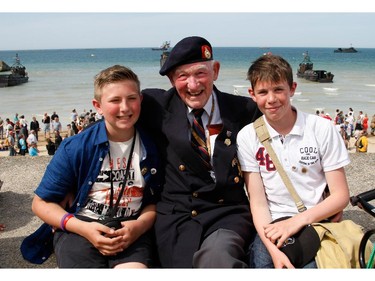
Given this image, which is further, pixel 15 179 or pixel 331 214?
pixel 15 179

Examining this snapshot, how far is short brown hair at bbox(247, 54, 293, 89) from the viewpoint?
8.23ft

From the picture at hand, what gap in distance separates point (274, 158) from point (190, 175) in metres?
0.58

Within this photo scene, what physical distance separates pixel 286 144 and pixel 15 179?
17.4ft

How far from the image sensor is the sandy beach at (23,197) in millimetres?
Result: 4211

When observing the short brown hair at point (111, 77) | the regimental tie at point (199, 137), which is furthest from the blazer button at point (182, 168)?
the short brown hair at point (111, 77)

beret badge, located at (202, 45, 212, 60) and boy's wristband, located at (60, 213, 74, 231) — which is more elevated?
beret badge, located at (202, 45, 212, 60)

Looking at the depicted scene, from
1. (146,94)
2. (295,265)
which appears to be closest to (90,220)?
(146,94)

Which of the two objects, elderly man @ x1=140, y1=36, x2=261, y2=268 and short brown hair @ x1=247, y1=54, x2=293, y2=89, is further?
elderly man @ x1=140, y1=36, x2=261, y2=268

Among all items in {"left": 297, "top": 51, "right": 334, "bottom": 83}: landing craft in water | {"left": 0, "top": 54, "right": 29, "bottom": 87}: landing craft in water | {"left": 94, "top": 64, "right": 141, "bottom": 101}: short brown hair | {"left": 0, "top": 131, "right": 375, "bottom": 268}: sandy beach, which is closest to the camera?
{"left": 94, "top": 64, "right": 141, "bottom": 101}: short brown hair

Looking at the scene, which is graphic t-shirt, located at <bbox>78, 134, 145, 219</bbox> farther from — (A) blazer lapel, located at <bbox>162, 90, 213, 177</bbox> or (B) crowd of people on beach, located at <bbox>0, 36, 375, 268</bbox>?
(A) blazer lapel, located at <bbox>162, 90, 213, 177</bbox>

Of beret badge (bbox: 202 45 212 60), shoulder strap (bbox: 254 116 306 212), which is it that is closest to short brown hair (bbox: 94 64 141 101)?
beret badge (bbox: 202 45 212 60)

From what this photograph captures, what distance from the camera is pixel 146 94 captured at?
307cm

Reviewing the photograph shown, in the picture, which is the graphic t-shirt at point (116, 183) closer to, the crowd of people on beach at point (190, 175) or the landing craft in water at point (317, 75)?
the crowd of people on beach at point (190, 175)
